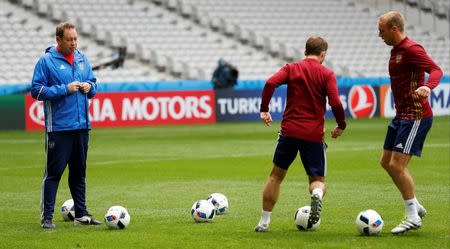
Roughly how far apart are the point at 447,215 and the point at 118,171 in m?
7.85

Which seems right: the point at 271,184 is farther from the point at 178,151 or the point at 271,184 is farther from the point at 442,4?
the point at 442,4

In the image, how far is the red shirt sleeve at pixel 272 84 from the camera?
1047 centimetres

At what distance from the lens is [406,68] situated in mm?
10727

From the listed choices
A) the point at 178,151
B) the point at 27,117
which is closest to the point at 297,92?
the point at 178,151

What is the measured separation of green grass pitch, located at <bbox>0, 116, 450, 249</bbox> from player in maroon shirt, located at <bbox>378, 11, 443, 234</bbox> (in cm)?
53

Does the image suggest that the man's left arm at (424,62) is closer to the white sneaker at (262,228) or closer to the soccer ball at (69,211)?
the white sneaker at (262,228)

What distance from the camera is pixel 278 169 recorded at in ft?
35.5

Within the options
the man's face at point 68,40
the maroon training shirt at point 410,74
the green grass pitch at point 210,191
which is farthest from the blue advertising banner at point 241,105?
the maroon training shirt at point 410,74

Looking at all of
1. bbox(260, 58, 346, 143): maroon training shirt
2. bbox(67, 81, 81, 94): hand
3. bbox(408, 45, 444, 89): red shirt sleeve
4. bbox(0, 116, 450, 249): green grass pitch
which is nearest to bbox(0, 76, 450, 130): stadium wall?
bbox(0, 116, 450, 249): green grass pitch

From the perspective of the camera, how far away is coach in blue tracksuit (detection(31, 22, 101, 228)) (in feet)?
37.2

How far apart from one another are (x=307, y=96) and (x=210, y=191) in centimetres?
480

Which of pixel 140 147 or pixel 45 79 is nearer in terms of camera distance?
pixel 45 79

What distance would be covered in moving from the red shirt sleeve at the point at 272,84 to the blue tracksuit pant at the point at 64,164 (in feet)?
7.28

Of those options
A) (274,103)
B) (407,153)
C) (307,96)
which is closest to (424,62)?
(407,153)
